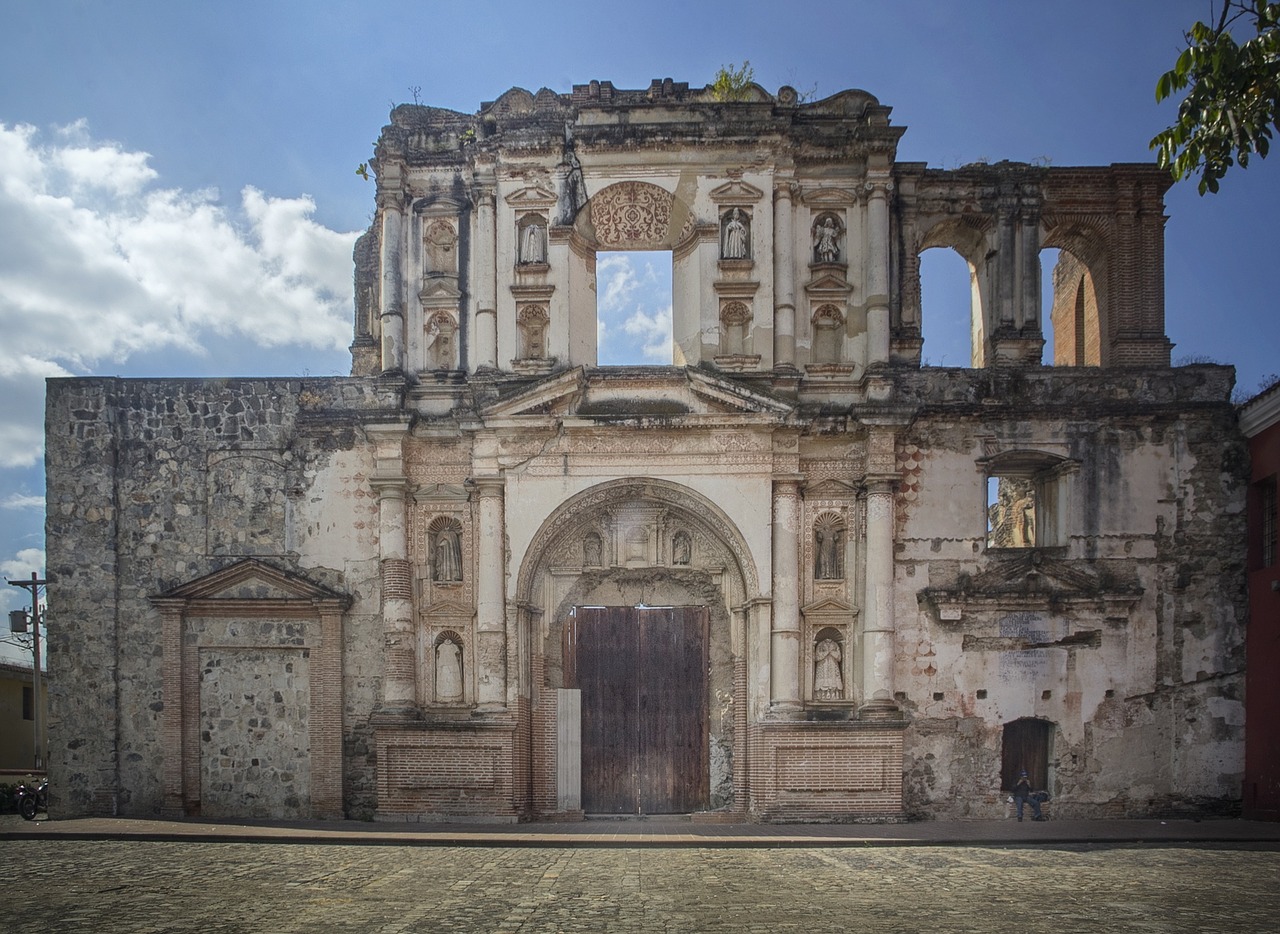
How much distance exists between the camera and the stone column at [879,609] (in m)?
15.3

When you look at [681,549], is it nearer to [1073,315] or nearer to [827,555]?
[827,555]

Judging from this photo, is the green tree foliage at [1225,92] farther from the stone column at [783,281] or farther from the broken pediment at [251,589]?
the broken pediment at [251,589]

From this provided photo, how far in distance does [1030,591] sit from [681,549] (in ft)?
18.2

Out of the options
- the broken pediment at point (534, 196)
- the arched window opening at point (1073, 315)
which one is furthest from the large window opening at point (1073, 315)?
the broken pediment at point (534, 196)

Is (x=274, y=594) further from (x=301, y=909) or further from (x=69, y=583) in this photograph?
(x=301, y=909)

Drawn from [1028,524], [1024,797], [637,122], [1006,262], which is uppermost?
[637,122]

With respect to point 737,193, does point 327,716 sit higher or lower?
lower

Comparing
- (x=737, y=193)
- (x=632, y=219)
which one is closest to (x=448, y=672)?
(x=632, y=219)

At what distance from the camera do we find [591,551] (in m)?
16.5

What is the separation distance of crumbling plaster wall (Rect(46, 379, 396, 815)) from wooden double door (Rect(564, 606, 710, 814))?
11.6ft

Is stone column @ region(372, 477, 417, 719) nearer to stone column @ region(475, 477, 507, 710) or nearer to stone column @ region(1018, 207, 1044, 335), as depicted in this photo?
stone column @ region(475, 477, 507, 710)

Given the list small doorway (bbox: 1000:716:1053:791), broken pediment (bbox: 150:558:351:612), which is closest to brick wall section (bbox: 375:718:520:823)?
broken pediment (bbox: 150:558:351:612)

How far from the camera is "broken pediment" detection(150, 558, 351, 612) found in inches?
631

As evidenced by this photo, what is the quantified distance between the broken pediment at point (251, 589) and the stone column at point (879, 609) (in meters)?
8.33
